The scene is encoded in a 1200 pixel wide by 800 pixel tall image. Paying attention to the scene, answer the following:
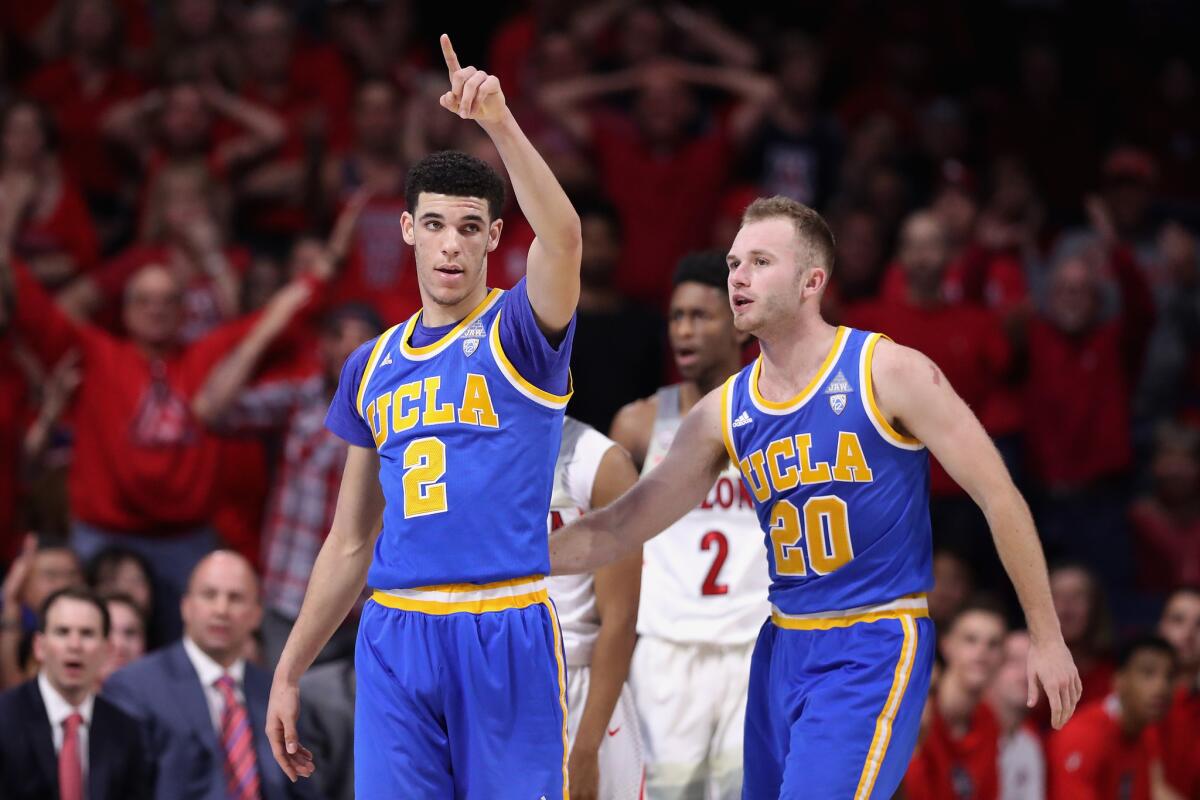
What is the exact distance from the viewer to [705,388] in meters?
6.89

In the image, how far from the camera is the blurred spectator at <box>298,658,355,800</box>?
794cm

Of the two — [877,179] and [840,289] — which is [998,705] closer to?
[840,289]

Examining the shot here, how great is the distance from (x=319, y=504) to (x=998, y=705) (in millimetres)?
3633

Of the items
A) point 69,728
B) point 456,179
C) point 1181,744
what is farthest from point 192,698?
point 1181,744

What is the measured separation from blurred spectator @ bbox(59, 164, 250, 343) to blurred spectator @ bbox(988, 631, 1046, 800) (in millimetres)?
4764

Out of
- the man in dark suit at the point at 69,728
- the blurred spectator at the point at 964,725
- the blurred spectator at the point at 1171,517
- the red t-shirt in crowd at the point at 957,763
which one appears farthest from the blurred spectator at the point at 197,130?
the blurred spectator at the point at 1171,517

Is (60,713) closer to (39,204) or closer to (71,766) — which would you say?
(71,766)

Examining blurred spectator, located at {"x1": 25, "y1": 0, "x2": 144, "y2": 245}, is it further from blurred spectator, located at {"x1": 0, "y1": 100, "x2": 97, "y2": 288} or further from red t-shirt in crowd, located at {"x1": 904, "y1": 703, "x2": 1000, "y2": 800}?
red t-shirt in crowd, located at {"x1": 904, "y1": 703, "x2": 1000, "y2": 800}

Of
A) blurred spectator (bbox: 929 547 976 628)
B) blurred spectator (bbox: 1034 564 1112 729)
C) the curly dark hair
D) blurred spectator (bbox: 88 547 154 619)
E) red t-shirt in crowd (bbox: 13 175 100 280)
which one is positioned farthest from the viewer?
red t-shirt in crowd (bbox: 13 175 100 280)

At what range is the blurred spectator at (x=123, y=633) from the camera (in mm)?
8492

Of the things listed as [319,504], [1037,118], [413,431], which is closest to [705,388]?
[413,431]

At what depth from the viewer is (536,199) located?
4.71 metres

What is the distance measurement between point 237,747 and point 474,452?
3.29 m

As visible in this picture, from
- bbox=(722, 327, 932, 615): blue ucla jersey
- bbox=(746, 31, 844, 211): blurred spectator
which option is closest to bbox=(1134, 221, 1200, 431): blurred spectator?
bbox=(746, 31, 844, 211): blurred spectator
